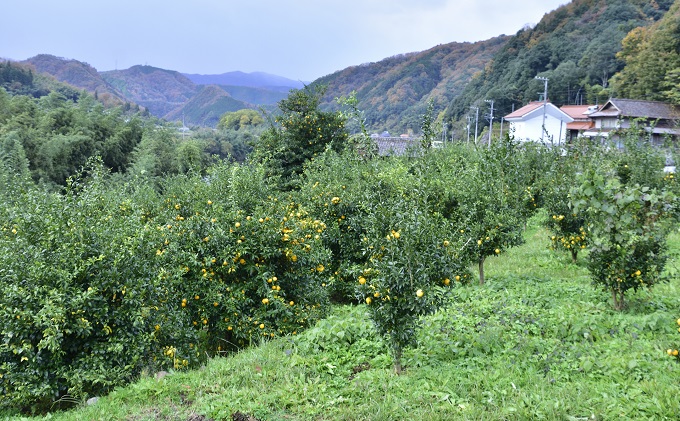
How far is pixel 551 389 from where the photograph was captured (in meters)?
3.45

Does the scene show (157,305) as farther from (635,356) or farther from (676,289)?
(676,289)

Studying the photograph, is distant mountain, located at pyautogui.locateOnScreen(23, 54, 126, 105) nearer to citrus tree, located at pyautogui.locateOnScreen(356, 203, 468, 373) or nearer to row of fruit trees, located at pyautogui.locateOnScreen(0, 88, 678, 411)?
row of fruit trees, located at pyautogui.locateOnScreen(0, 88, 678, 411)

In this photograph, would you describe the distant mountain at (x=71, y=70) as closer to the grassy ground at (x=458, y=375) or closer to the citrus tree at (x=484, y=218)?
the citrus tree at (x=484, y=218)

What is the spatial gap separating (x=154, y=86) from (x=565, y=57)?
111 metres

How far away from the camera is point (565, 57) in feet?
180

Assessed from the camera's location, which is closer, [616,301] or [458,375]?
[458,375]

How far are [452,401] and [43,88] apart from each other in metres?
62.0

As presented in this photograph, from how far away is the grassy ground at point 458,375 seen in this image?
128 inches

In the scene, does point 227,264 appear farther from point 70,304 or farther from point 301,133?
point 301,133

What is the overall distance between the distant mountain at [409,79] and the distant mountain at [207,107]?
95.5 feet

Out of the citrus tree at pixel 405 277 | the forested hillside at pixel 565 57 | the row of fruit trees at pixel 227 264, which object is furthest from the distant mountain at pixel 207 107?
the citrus tree at pixel 405 277

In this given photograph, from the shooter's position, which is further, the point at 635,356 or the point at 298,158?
the point at 298,158

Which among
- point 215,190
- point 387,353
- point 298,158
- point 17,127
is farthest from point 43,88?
point 387,353

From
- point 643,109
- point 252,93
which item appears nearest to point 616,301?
point 643,109
